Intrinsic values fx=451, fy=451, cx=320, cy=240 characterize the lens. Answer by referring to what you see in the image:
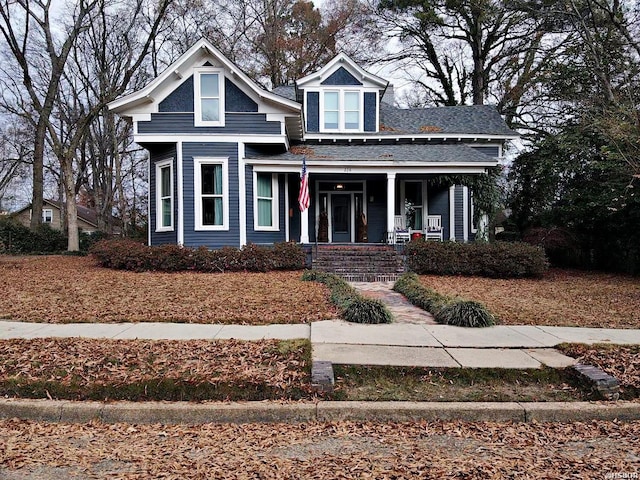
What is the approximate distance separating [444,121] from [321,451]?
18235 mm

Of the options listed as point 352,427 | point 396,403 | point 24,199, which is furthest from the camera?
point 24,199

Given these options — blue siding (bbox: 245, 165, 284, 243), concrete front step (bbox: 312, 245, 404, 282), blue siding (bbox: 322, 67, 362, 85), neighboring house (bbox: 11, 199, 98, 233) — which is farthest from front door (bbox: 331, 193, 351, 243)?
neighboring house (bbox: 11, 199, 98, 233)

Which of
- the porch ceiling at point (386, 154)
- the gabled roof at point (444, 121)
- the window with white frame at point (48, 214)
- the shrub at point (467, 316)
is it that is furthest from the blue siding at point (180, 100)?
the window with white frame at point (48, 214)

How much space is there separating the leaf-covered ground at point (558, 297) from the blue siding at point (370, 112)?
25.1 feet

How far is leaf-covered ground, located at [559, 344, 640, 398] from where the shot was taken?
182 inches

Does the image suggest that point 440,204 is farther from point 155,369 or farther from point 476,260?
point 155,369

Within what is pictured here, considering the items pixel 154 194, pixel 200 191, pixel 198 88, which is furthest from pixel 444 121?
pixel 154 194

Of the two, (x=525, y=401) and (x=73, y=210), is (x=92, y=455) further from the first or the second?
(x=73, y=210)

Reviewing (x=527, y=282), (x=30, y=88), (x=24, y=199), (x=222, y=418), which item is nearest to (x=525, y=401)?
(x=222, y=418)

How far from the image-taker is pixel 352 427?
3.93 m

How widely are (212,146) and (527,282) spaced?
34.9 feet

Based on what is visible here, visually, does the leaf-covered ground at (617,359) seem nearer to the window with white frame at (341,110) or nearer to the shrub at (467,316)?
the shrub at (467,316)

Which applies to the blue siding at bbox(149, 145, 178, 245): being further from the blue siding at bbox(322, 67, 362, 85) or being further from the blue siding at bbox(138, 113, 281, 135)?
the blue siding at bbox(322, 67, 362, 85)

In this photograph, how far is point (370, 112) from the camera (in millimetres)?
18422
